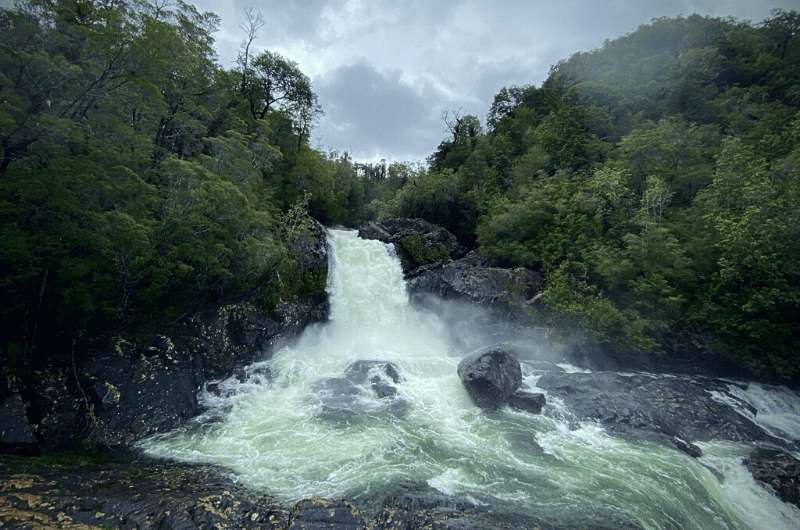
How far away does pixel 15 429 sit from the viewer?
8.30m

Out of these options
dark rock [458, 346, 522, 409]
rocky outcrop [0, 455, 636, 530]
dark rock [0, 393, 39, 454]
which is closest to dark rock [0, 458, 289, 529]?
rocky outcrop [0, 455, 636, 530]

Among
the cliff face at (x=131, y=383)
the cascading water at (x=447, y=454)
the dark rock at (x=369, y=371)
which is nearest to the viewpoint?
the cascading water at (x=447, y=454)

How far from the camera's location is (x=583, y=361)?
16.8 metres

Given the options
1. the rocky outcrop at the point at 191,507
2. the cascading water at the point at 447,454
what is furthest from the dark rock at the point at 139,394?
the rocky outcrop at the point at 191,507

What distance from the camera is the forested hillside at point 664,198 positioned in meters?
14.3

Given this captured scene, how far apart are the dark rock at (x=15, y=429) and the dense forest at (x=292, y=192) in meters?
1.27

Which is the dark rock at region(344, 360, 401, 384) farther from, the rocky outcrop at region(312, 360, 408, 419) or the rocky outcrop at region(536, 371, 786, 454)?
the rocky outcrop at region(536, 371, 786, 454)

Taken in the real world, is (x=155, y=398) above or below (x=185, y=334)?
below

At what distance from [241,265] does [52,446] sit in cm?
720

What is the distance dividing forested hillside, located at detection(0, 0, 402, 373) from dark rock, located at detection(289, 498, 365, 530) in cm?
748

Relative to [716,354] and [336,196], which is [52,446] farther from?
[336,196]

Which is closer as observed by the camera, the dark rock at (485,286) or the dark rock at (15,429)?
the dark rock at (15,429)

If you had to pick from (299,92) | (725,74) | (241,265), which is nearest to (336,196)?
(299,92)

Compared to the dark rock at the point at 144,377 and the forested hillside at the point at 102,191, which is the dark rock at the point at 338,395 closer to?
the dark rock at the point at 144,377
